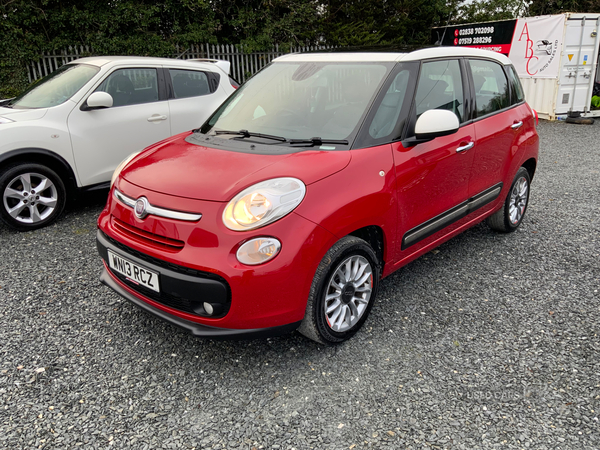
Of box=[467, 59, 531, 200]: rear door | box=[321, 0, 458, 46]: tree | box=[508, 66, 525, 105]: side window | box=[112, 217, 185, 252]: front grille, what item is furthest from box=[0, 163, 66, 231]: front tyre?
box=[321, 0, 458, 46]: tree

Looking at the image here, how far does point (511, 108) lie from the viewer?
445 centimetres

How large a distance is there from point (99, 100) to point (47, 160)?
2.70 ft

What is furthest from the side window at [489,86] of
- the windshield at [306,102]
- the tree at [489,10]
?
the tree at [489,10]

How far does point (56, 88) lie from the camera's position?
5.39 meters

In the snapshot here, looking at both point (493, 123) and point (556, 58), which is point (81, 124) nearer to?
point (493, 123)

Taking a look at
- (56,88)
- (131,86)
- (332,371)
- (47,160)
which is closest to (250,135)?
(332,371)

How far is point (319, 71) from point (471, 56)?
1.40 meters

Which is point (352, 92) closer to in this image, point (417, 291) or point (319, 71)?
point (319, 71)

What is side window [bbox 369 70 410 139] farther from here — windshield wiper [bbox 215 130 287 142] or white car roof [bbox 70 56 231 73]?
white car roof [bbox 70 56 231 73]

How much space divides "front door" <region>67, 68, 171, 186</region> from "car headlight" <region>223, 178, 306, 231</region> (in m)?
3.32

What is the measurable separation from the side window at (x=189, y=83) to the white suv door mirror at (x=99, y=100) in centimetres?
105

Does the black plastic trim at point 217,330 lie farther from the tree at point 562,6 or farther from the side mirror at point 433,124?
the tree at point 562,6

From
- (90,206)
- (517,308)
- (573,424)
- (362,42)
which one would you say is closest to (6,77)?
(90,206)

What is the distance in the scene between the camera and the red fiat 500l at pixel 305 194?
252 centimetres
